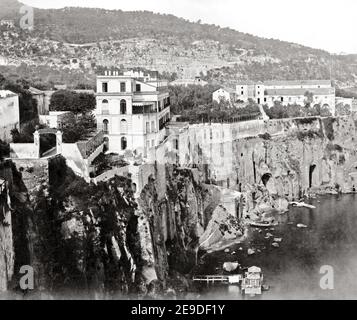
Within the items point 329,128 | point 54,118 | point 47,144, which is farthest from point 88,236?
point 329,128

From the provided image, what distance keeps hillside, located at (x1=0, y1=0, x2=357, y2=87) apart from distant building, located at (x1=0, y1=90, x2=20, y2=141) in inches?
294

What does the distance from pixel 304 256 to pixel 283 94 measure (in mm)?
21925

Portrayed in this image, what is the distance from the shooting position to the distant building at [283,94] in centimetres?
4193

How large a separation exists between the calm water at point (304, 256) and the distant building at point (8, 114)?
761cm

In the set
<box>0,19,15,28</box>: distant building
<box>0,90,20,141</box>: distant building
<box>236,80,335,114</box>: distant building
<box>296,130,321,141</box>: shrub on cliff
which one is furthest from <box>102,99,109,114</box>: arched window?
<box>236,80,335,114</box>: distant building

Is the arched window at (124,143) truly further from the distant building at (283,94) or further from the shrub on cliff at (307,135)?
the distant building at (283,94)

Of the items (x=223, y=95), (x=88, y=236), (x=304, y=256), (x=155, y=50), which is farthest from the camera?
(x=155, y=50)

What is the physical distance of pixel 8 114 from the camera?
2006 cm

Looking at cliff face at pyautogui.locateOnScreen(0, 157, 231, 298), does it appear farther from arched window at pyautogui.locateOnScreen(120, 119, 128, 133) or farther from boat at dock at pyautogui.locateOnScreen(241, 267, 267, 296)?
arched window at pyautogui.locateOnScreen(120, 119, 128, 133)

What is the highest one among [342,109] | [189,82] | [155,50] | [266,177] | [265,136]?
[155,50]

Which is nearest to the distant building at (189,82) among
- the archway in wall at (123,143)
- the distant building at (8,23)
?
the distant building at (8,23)

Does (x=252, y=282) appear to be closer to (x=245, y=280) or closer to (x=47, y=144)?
(x=245, y=280)
